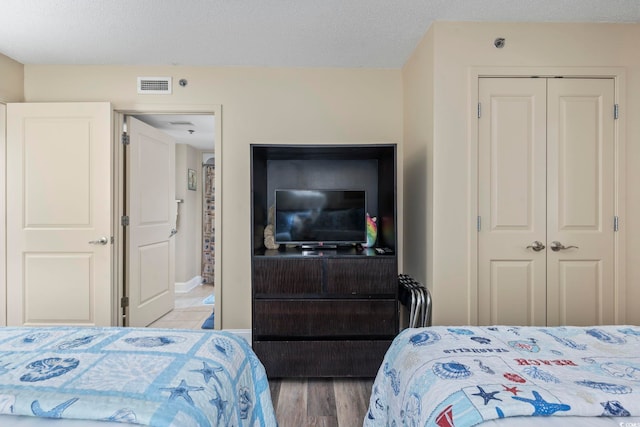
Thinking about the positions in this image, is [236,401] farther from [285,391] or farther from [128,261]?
[128,261]

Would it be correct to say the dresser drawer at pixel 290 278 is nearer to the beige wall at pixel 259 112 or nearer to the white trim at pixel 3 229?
the beige wall at pixel 259 112

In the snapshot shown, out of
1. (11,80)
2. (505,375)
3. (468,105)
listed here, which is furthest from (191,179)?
Answer: (505,375)

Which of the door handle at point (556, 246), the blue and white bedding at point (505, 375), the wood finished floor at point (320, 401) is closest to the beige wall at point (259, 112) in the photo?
the wood finished floor at point (320, 401)

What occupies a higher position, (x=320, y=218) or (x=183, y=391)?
(x=320, y=218)

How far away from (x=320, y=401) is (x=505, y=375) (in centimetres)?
151

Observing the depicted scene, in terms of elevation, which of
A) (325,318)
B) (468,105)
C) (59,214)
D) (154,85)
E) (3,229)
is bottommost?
(325,318)

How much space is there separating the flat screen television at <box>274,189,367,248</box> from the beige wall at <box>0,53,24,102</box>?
2425 millimetres

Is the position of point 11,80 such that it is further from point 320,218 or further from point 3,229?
point 320,218

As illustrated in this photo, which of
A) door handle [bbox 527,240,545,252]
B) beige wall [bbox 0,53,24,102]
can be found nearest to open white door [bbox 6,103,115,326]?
beige wall [bbox 0,53,24,102]

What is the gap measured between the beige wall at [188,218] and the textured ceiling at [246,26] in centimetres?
229

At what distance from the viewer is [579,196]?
236 centimetres

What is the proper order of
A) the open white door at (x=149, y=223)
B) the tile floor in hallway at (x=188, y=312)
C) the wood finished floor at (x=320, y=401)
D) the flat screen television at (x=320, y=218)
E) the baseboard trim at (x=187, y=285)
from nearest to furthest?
the wood finished floor at (x=320, y=401) → the flat screen television at (x=320, y=218) → the open white door at (x=149, y=223) → the tile floor in hallway at (x=188, y=312) → the baseboard trim at (x=187, y=285)

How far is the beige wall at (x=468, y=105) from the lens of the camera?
233 cm

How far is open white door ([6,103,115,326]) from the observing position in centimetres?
287
